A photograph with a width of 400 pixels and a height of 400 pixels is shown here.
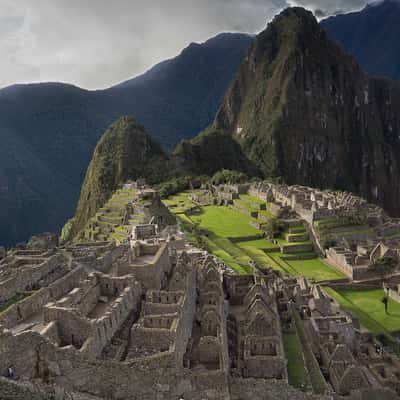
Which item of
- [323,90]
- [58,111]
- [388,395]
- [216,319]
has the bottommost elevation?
[388,395]

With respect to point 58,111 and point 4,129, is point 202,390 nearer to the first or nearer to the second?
point 4,129

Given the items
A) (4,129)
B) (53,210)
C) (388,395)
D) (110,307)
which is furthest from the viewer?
(4,129)

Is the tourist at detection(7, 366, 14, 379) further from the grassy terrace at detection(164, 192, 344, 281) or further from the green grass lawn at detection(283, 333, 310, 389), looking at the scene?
the grassy terrace at detection(164, 192, 344, 281)

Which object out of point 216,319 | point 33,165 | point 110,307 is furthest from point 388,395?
point 33,165

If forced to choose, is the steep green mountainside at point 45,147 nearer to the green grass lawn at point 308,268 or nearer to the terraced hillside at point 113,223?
the terraced hillside at point 113,223

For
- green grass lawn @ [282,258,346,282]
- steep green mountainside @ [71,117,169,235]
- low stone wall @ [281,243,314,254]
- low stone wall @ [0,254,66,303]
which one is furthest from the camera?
steep green mountainside @ [71,117,169,235]

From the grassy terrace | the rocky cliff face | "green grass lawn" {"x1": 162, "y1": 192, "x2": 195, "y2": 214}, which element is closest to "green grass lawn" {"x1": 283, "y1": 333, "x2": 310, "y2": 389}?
the grassy terrace
